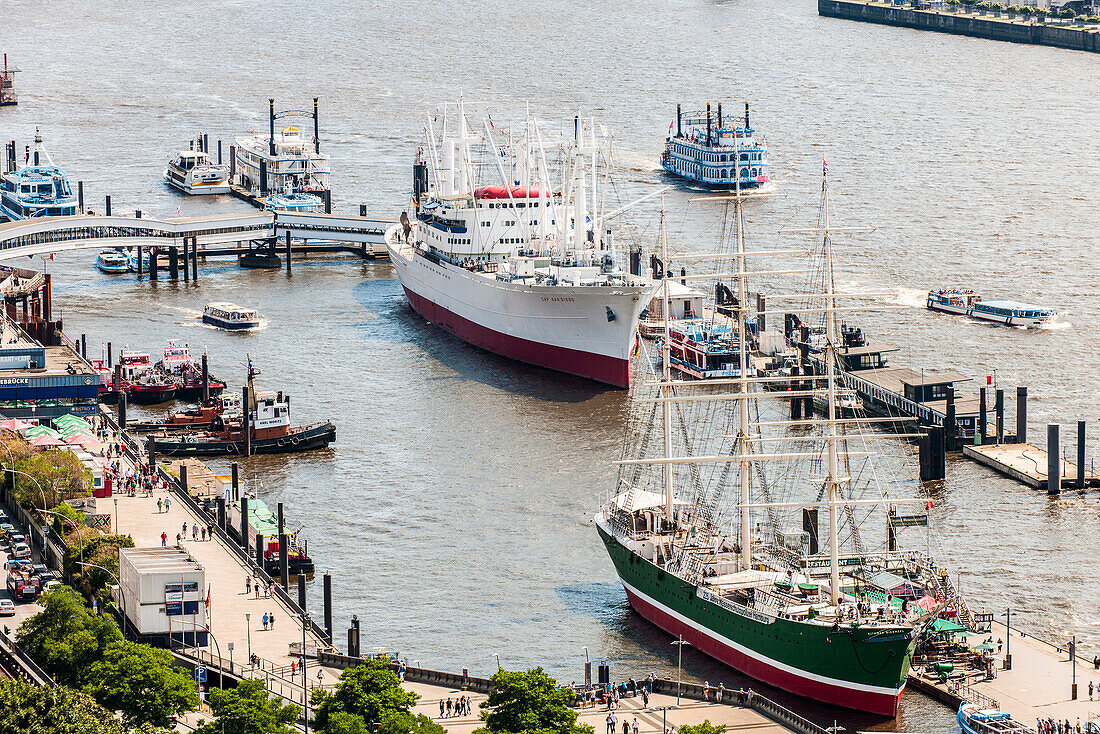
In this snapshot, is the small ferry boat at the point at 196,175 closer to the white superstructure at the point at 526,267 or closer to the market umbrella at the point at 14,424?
the white superstructure at the point at 526,267

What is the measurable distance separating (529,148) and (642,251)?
1479 cm

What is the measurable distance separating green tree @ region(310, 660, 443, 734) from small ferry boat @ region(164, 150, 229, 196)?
350 feet

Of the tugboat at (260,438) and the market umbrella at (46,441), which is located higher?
the market umbrella at (46,441)

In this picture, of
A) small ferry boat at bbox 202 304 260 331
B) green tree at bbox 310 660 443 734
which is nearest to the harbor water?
small ferry boat at bbox 202 304 260 331

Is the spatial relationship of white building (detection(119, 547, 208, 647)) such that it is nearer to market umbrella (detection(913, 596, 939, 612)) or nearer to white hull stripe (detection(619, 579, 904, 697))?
white hull stripe (detection(619, 579, 904, 697))

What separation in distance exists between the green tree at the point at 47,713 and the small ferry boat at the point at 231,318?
6205 centimetres

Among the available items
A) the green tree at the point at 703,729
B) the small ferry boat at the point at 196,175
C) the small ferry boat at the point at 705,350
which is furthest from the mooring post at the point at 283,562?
the small ferry boat at the point at 196,175

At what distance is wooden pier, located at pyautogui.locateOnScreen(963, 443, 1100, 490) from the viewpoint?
299ft

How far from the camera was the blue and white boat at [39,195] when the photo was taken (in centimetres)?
15062

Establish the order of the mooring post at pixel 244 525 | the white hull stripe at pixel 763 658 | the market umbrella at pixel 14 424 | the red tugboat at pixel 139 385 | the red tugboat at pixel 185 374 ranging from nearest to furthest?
1. the white hull stripe at pixel 763 658
2. the mooring post at pixel 244 525
3. the market umbrella at pixel 14 424
4. the red tugboat at pixel 139 385
5. the red tugboat at pixel 185 374

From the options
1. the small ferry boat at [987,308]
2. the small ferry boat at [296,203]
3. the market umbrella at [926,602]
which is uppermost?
the small ferry boat at [296,203]

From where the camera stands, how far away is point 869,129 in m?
186

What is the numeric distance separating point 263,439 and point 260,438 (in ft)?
0.55

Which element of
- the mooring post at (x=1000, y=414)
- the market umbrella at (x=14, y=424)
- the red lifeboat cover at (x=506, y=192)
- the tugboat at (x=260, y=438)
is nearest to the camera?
the market umbrella at (x=14, y=424)
